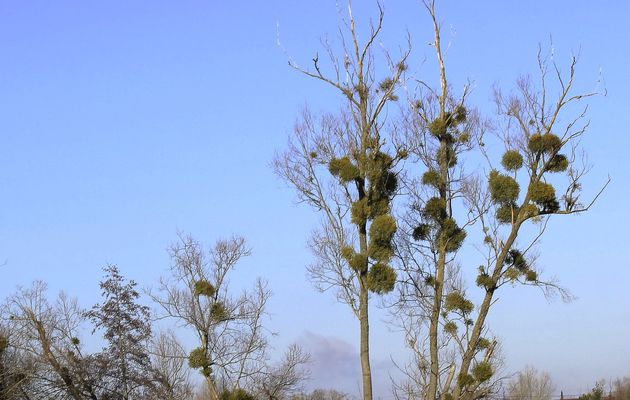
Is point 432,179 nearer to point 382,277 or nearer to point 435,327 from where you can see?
point 382,277

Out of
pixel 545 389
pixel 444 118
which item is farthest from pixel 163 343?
pixel 545 389

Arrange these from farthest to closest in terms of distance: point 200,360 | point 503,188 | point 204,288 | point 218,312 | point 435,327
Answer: point 204,288
point 218,312
point 200,360
point 435,327
point 503,188

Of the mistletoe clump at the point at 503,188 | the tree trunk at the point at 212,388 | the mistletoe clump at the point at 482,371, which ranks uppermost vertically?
the mistletoe clump at the point at 503,188

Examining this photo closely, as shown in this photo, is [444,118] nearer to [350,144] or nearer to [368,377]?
[350,144]

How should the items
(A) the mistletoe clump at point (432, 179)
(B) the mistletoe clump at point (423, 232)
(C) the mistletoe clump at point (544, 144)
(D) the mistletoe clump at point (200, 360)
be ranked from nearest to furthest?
1. (C) the mistletoe clump at point (544, 144)
2. (A) the mistletoe clump at point (432, 179)
3. (B) the mistletoe clump at point (423, 232)
4. (D) the mistletoe clump at point (200, 360)

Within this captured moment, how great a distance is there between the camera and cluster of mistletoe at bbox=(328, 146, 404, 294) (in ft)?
65.7

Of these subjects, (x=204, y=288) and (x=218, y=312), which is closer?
(x=218, y=312)

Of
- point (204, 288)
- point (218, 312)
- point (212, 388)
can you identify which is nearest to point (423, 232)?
point (218, 312)

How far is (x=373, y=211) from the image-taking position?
2077cm

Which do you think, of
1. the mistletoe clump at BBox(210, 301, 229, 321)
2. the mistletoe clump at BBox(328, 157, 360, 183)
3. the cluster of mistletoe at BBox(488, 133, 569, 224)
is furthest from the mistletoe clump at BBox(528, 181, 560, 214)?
the mistletoe clump at BBox(210, 301, 229, 321)

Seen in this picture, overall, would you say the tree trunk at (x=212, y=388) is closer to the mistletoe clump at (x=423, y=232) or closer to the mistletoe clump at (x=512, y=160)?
the mistletoe clump at (x=423, y=232)

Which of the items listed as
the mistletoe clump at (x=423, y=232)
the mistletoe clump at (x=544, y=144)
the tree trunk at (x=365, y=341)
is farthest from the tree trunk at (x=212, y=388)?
the mistletoe clump at (x=544, y=144)

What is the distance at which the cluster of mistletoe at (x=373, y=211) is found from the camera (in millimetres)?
20038

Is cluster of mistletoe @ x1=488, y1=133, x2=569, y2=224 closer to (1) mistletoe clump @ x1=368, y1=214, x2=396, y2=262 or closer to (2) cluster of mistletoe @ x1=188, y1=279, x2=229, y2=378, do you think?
(1) mistletoe clump @ x1=368, y1=214, x2=396, y2=262
